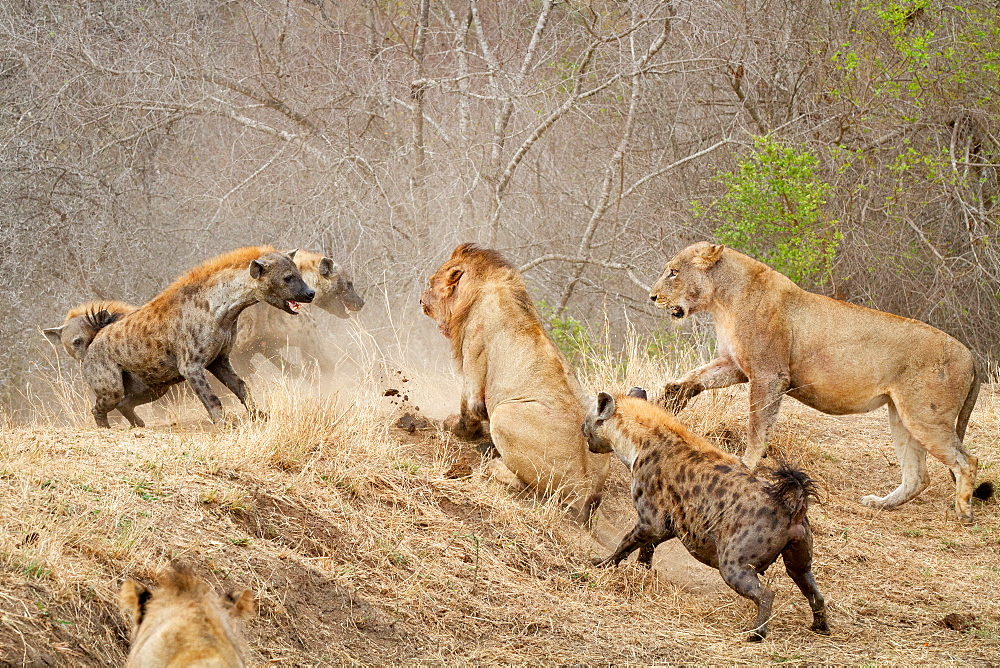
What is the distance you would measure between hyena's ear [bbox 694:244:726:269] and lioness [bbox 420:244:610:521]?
1.77m

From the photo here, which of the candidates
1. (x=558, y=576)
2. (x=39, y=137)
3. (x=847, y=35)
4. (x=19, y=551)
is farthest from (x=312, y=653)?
(x=847, y=35)

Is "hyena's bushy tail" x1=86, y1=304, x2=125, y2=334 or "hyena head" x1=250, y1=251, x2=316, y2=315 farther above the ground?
"hyena head" x1=250, y1=251, x2=316, y2=315

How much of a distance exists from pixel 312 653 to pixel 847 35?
496 inches

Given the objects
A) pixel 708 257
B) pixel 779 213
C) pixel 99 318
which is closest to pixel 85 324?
pixel 99 318

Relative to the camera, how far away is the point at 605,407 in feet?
23.0

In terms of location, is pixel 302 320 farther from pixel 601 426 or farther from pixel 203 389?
pixel 601 426

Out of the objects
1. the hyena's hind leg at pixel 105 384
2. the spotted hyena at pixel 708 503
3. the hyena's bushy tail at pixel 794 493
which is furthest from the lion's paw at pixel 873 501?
the hyena's hind leg at pixel 105 384

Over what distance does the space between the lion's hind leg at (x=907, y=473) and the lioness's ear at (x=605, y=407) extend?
3.45 m

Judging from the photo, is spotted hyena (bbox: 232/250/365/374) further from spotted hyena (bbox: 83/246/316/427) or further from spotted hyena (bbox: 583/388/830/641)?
spotted hyena (bbox: 583/388/830/641)

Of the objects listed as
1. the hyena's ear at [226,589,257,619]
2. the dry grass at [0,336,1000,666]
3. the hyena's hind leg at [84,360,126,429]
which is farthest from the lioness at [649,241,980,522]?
the hyena's ear at [226,589,257,619]

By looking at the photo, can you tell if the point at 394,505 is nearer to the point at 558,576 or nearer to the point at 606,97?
the point at 558,576

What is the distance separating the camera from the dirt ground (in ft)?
17.0

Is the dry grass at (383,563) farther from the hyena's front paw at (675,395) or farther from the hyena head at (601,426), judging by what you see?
the hyena's front paw at (675,395)

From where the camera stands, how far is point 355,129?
1641 cm
